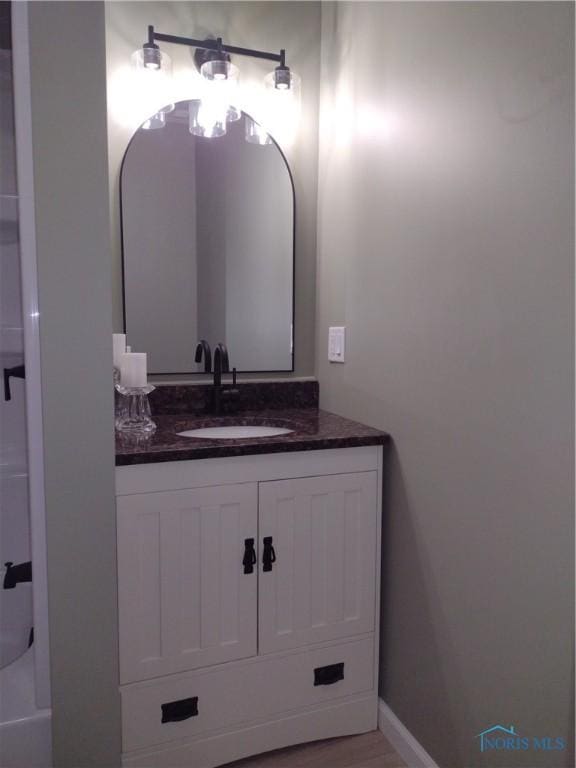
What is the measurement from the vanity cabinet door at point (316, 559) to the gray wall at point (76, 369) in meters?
0.41

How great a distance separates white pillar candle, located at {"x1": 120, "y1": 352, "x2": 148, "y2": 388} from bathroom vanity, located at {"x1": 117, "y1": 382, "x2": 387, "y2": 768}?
6.2 inches

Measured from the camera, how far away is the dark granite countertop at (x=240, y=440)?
131cm

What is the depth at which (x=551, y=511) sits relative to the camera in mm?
1013

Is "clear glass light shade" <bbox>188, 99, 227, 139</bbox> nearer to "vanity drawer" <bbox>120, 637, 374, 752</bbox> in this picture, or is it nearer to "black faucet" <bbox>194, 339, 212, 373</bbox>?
"black faucet" <bbox>194, 339, 212, 373</bbox>

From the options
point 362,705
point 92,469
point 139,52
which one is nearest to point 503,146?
point 92,469


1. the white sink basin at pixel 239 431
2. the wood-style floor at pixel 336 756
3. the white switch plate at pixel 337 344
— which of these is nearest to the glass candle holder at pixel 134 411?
the white sink basin at pixel 239 431

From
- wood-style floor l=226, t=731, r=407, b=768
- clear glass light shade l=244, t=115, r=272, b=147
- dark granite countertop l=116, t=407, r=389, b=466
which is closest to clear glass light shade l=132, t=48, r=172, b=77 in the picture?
clear glass light shade l=244, t=115, r=272, b=147

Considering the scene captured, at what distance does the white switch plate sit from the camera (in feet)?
5.98

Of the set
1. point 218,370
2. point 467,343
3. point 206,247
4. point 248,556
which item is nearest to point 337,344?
point 218,370

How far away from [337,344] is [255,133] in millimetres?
808

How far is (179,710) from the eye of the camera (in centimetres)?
137

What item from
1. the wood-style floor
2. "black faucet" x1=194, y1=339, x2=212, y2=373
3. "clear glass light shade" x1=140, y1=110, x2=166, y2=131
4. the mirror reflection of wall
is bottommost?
the wood-style floor

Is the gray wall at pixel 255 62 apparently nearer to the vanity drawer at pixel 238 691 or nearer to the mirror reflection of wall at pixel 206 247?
the mirror reflection of wall at pixel 206 247

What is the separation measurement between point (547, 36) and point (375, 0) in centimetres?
81
